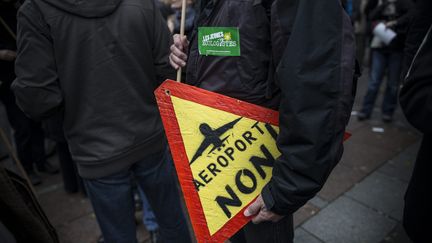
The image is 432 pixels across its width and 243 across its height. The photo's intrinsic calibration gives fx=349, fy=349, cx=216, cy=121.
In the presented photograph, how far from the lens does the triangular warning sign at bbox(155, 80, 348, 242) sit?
1396mm

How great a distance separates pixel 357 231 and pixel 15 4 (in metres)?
3.57

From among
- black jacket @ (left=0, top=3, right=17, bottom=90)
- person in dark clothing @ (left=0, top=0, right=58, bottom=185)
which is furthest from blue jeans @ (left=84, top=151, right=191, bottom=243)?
black jacket @ (left=0, top=3, right=17, bottom=90)

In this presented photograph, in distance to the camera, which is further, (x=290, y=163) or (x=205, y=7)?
(x=205, y=7)

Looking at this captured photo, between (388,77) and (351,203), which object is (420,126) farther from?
(388,77)

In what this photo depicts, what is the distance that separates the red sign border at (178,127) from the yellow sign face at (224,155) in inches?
0.7

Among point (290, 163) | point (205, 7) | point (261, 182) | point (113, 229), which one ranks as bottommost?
point (113, 229)

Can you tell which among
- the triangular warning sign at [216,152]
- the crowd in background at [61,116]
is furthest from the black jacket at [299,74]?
the crowd in background at [61,116]

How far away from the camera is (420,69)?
1.20m

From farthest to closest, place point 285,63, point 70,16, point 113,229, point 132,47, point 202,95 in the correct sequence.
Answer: point 113,229 → point 132,47 → point 70,16 → point 202,95 → point 285,63

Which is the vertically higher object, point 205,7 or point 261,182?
point 205,7

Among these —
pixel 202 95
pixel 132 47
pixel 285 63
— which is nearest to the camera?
pixel 285 63

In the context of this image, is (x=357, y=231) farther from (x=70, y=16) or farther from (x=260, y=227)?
(x=70, y=16)

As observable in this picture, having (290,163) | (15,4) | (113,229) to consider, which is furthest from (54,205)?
(290,163)

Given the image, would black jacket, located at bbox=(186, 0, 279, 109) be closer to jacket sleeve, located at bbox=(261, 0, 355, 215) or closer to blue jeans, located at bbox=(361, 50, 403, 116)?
jacket sleeve, located at bbox=(261, 0, 355, 215)
